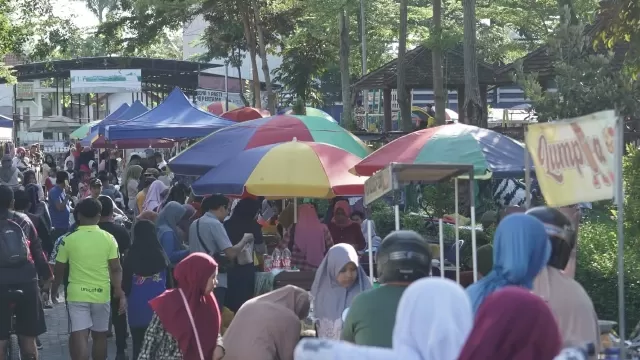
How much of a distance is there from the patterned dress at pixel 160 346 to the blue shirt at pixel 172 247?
4.21 m

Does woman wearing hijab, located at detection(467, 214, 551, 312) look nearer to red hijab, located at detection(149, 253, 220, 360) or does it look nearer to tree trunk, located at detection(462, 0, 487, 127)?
red hijab, located at detection(149, 253, 220, 360)

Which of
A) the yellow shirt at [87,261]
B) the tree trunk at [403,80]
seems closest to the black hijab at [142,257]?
the yellow shirt at [87,261]

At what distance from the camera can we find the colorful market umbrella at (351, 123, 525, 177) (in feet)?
35.0

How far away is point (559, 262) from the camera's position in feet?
18.8

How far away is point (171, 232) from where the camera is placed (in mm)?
11703

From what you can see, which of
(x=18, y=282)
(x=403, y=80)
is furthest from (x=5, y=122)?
(x=18, y=282)

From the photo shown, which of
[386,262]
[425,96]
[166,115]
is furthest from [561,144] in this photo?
[425,96]

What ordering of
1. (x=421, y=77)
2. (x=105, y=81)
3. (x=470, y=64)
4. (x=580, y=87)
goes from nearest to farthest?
(x=580, y=87), (x=470, y=64), (x=421, y=77), (x=105, y=81)

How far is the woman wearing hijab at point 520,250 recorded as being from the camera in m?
4.95

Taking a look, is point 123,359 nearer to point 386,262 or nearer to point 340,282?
point 340,282

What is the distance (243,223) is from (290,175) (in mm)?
717

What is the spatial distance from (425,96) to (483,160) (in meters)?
58.4

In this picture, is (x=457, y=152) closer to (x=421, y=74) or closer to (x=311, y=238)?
(x=311, y=238)

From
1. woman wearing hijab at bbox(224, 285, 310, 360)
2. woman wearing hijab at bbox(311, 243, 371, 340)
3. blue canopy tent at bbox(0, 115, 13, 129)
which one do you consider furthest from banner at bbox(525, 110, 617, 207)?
blue canopy tent at bbox(0, 115, 13, 129)
